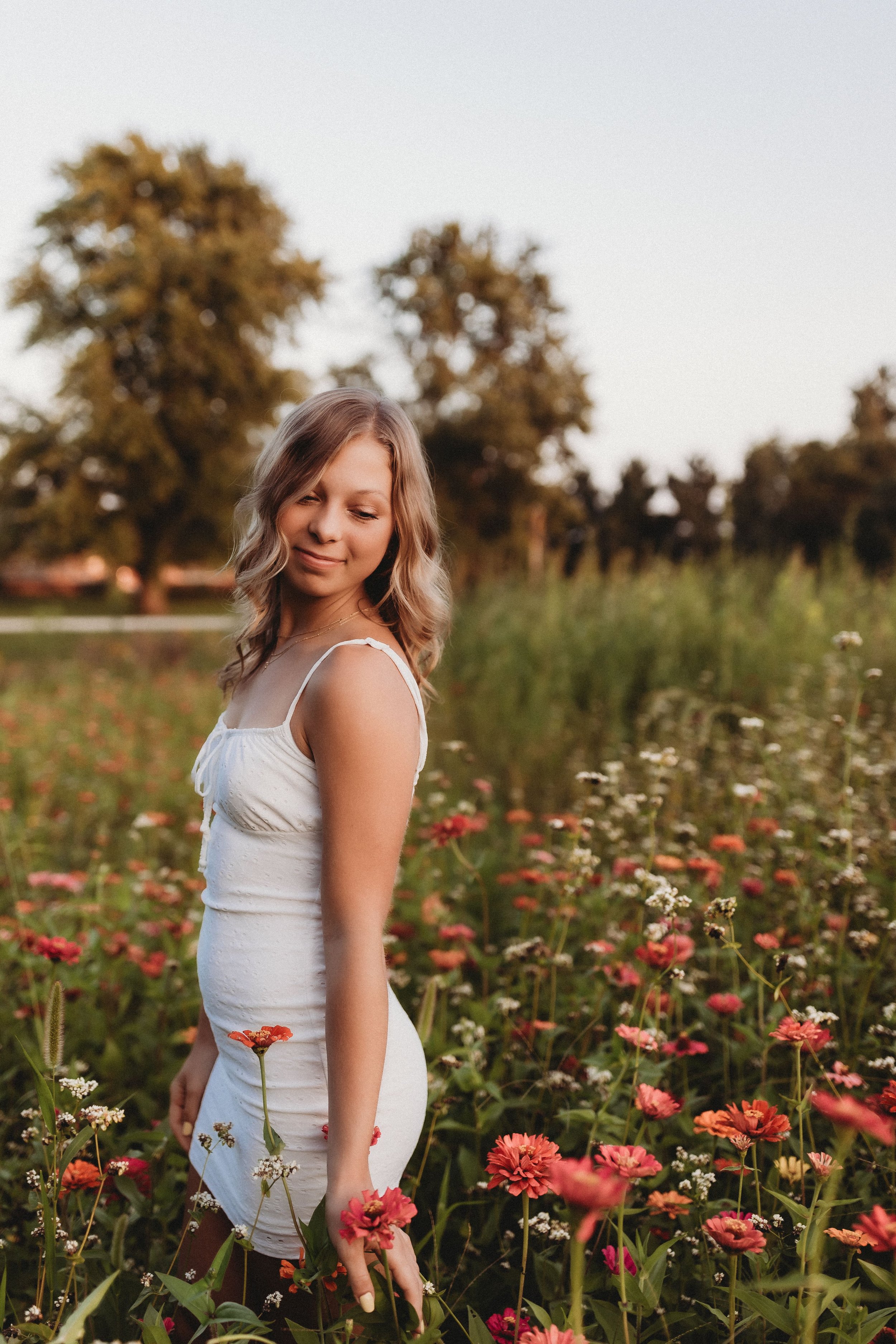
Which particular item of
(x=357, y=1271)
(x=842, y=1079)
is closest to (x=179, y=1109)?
(x=357, y=1271)

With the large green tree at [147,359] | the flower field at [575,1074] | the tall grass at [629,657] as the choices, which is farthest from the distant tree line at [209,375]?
the flower field at [575,1074]

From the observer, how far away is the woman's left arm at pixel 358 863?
1105mm

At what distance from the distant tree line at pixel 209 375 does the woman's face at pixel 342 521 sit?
18.1 meters

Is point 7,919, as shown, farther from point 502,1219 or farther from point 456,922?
point 502,1219

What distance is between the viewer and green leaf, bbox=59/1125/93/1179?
3.51ft

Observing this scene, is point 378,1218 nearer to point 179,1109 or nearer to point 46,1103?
point 46,1103

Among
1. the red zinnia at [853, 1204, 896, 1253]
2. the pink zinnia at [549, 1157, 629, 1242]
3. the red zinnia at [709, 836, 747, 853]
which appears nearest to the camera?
the pink zinnia at [549, 1157, 629, 1242]

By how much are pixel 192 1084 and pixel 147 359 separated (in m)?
23.9

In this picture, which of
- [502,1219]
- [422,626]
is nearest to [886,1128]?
[422,626]

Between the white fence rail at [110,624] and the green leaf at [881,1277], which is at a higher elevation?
the green leaf at [881,1277]

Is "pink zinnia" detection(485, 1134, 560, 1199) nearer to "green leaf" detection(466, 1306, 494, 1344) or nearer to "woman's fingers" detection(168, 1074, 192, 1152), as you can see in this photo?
"green leaf" detection(466, 1306, 494, 1344)

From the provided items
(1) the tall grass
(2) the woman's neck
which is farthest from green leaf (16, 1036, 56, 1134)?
(1) the tall grass

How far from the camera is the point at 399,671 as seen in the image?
1.30 meters

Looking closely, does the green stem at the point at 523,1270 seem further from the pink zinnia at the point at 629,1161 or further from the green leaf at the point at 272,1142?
the green leaf at the point at 272,1142
